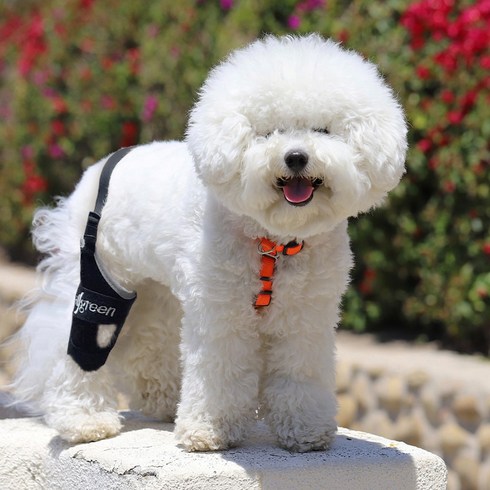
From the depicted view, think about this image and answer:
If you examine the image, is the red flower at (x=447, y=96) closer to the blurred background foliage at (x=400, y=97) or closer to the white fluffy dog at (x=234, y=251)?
the blurred background foliage at (x=400, y=97)

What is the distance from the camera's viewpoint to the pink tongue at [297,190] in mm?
2848

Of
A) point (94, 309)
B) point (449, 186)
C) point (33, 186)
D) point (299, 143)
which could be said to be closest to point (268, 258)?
point (299, 143)

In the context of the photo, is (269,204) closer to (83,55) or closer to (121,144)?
(121,144)

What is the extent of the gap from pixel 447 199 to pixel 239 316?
2427 millimetres

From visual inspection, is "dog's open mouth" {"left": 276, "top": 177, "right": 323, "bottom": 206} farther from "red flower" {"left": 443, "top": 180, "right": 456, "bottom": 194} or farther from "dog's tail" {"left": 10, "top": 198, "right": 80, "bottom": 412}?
"red flower" {"left": 443, "top": 180, "right": 456, "bottom": 194}

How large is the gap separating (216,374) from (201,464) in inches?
11.1

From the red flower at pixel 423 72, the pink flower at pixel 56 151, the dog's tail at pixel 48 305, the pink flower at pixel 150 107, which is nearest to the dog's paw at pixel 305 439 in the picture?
the dog's tail at pixel 48 305

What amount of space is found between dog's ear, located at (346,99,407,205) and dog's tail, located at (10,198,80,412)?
4.45 ft

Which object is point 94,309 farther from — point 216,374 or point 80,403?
point 216,374

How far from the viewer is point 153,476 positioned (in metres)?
3.14

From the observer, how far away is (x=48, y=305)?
3.95 metres

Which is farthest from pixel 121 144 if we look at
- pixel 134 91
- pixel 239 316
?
pixel 239 316

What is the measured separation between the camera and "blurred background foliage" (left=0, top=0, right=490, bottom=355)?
A: 5.18 m

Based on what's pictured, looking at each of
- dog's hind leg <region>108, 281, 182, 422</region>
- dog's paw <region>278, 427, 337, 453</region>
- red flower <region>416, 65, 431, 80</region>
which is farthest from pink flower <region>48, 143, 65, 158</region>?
dog's paw <region>278, 427, 337, 453</region>
